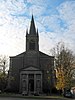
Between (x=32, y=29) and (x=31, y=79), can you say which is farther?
(x=32, y=29)

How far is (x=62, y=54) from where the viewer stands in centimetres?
5262

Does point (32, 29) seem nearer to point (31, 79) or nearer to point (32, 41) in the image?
point (32, 41)

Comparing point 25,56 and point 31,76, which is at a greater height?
point 25,56

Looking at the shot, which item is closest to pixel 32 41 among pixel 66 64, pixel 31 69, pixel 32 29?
pixel 32 29

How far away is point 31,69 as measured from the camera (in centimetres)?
8325

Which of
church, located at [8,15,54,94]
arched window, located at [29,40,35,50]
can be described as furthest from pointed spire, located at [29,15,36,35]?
arched window, located at [29,40,35,50]

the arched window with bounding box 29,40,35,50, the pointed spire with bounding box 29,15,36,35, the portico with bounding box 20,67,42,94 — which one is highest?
the pointed spire with bounding box 29,15,36,35

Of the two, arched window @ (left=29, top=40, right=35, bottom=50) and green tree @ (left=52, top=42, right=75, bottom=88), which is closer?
green tree @ (left=52, top=42, right=75, bottom=88)

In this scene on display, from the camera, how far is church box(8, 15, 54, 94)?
3228 inches

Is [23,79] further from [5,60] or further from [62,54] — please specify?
[62,54]

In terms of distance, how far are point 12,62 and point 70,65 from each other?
40.6 m

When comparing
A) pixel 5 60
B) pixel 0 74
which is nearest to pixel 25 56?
pixel 5 60

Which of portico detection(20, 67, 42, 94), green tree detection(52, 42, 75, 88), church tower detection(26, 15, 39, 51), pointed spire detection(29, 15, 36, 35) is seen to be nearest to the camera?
green tree detection(52, 42, 75, 88)

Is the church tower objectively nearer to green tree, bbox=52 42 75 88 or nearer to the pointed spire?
the pointed spire
